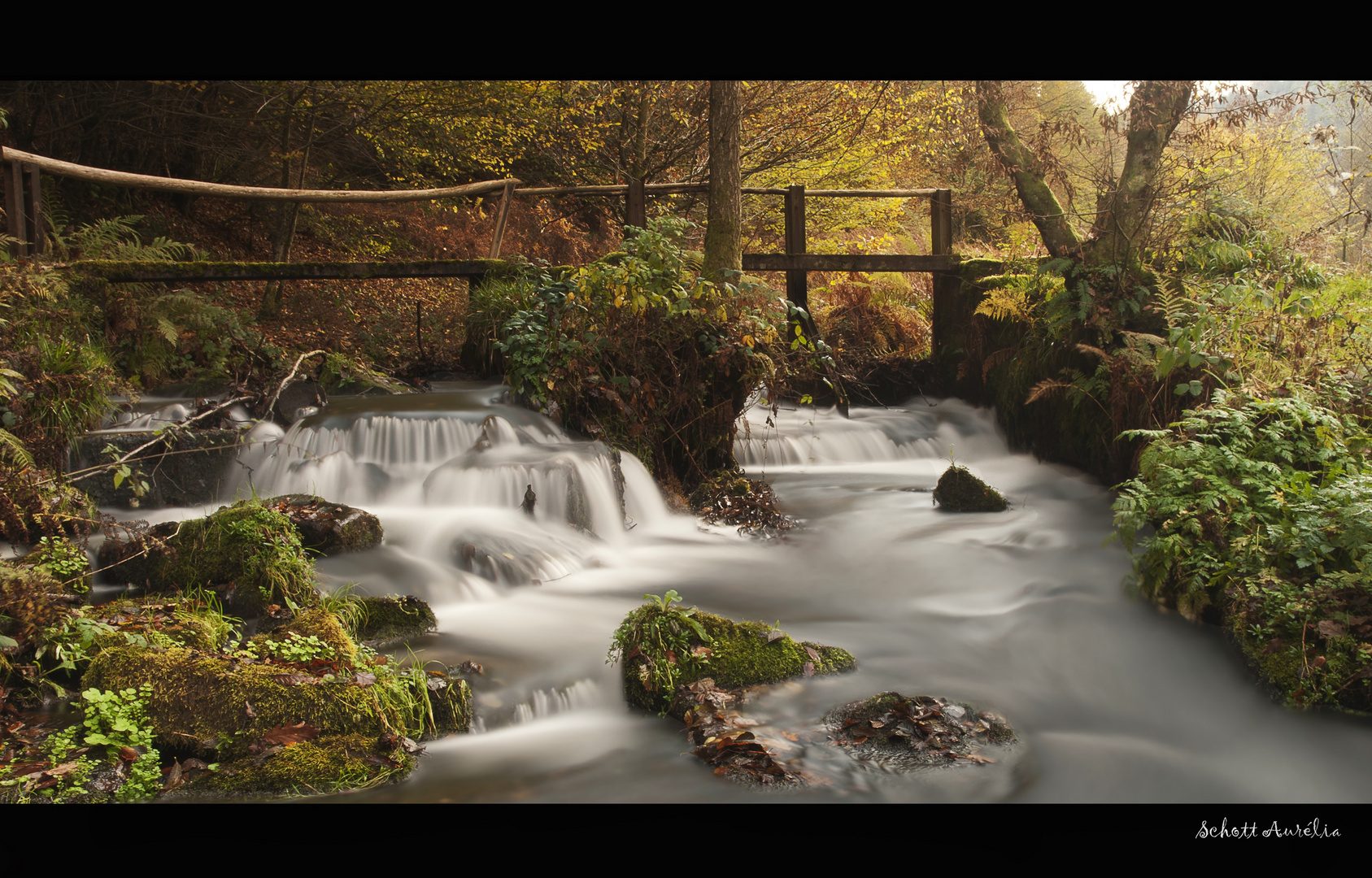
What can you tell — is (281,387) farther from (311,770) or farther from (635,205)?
(311,770)

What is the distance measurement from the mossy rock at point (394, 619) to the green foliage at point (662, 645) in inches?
46.5

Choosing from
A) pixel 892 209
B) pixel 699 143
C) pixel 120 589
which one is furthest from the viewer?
pixel 892 209

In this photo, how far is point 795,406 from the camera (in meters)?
12.0

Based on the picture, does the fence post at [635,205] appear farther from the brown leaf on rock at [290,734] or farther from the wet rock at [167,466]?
the brown leaf on rock at [290,734]

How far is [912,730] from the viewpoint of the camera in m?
4.05

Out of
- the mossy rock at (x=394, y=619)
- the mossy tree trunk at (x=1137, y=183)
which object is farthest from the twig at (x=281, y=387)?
the mossy tree trunk at (x=1137, y=183)

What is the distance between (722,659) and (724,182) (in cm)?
567

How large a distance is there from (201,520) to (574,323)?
3.87 metres

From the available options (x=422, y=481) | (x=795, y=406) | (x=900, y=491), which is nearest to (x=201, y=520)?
(x=422, y=481)

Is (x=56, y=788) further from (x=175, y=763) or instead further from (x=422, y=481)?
(x=422, y=481)

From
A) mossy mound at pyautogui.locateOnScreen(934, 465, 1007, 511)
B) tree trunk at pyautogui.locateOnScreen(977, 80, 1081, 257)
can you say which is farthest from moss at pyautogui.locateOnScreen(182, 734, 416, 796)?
tree trunk at pyautogui.locateOnScreen(977, 80, 1081, 257)

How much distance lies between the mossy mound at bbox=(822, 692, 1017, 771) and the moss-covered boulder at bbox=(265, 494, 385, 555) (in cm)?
349

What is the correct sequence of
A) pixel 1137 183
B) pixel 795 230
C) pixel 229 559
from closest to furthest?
1. pixel 229 559
2. pixel 1137 183
3. pixel 795 230

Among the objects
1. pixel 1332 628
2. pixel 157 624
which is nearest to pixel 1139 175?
pixel 1332 628
